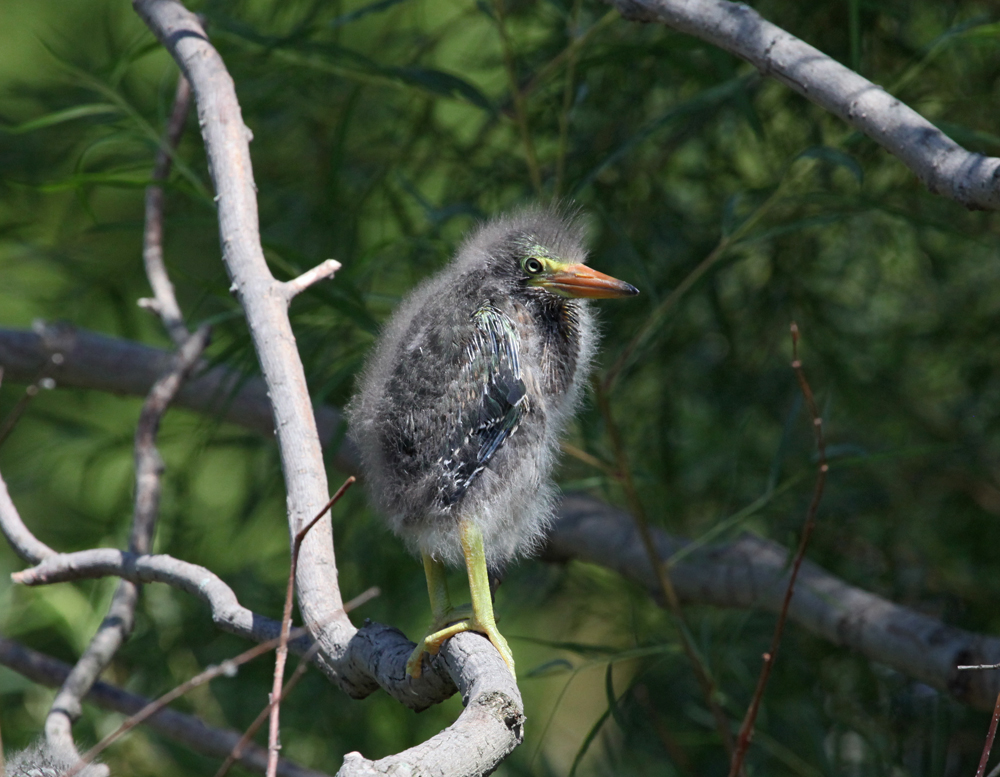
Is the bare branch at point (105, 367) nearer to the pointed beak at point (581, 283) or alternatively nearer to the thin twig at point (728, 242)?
the thin twig at point (728, 242)

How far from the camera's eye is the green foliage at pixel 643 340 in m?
2.54

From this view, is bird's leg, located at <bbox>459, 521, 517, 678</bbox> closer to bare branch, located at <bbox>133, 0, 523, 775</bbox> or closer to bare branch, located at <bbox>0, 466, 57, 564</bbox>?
bare branch, located at <bbox>133, 0, 523, 775</bbox>

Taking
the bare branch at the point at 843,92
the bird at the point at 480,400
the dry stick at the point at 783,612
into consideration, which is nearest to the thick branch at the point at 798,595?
the dry stick at the point at 783,612

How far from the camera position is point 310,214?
124 inches

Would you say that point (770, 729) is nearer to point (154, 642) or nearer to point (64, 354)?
point (154, 642)

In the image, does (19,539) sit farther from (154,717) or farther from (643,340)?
(643,340)

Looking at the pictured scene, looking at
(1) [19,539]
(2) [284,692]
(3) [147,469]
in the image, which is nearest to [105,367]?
(3) [147,469]

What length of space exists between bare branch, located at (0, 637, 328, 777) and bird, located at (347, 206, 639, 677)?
837 mm

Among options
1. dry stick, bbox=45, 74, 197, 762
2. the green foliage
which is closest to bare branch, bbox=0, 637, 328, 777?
dry stick, bbox=45, 74, 197, 762

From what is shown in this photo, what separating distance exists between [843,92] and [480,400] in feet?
2.20

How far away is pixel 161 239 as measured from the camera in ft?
8.16

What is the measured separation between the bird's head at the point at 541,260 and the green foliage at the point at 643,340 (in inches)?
24.6

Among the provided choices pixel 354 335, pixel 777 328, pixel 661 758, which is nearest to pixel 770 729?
pixel 661 758

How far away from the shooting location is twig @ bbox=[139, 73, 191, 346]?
2.29 m
